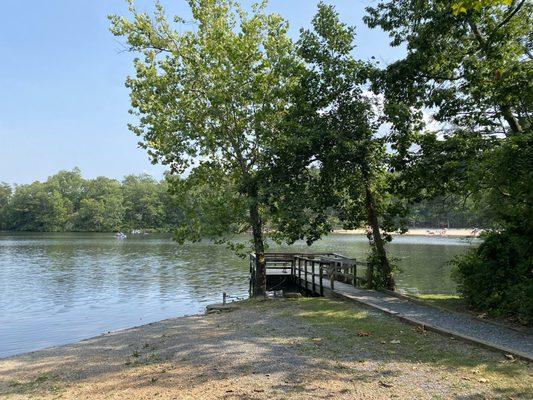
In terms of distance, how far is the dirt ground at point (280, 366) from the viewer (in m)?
6.55

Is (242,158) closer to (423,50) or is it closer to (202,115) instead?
(202,115)

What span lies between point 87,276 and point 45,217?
316ft

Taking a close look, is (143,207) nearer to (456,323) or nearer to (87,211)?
(87,211)

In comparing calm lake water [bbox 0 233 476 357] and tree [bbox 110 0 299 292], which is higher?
tree [bbox 110 0 299 292]

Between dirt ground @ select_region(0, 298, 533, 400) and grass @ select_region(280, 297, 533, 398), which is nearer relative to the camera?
dirt ground @ select_region(0, 298, 533, 400)

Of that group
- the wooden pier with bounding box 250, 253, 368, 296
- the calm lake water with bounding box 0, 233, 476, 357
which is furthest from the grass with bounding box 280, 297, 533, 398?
the calm lake water with bounding box 0, 233, 476, 357

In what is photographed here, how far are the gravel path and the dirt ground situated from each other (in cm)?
37

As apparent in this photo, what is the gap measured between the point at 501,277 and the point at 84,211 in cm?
12044

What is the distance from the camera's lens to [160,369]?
8.30 metres

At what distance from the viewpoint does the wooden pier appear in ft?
57.3

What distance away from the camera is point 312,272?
710 inches

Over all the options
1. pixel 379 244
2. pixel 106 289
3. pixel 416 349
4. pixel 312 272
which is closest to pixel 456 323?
pixel 416 349

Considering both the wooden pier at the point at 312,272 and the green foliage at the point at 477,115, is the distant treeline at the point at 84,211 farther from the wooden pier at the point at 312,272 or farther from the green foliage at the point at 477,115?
the green foliage at the point at 477,115

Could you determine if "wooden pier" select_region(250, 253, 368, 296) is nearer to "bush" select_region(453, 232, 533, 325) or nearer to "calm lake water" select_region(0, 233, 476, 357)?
"calm lake water" select_region(0, 233, 476, 357)
